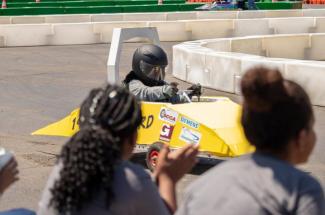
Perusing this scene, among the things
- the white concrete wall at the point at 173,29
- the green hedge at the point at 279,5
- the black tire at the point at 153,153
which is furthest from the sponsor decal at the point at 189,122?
the green hedge at the point at 279,5

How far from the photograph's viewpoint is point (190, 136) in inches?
286

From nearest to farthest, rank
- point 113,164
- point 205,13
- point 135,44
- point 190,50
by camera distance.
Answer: point 113,164, point 190,50, point 135,44, point 205,13

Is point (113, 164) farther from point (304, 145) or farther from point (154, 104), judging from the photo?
point (154, 104)

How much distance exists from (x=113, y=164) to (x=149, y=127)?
192 inches

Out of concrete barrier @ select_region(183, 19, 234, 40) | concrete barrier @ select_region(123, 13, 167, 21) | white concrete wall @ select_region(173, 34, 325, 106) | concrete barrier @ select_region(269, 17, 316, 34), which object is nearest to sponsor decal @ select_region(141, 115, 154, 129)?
white concrete wall @ select_region(173, 34, 325, 106)

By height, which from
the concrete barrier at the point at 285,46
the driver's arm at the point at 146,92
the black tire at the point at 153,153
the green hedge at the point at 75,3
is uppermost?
the driver's arm at the point at 146,92

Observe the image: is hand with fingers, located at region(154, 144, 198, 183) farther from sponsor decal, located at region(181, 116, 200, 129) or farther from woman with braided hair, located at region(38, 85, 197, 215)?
sponsor decal, located at region(181, 116, 200, 129)

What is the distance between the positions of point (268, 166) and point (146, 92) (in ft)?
16.7

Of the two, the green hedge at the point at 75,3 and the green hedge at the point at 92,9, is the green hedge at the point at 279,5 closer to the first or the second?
the green hedge at the point at 92,9

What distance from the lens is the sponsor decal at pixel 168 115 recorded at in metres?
7.43

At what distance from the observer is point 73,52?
20172 millimetres

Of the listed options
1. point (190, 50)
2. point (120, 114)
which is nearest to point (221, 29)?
point (190, 50)

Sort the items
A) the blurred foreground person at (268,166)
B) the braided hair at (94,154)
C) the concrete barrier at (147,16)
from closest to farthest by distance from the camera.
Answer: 1. the blurred foreground person at (268,166)
2. the braided hair at (94,154)
3. the concrete barrier at (147,16)

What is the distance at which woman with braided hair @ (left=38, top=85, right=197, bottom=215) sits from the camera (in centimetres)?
276
